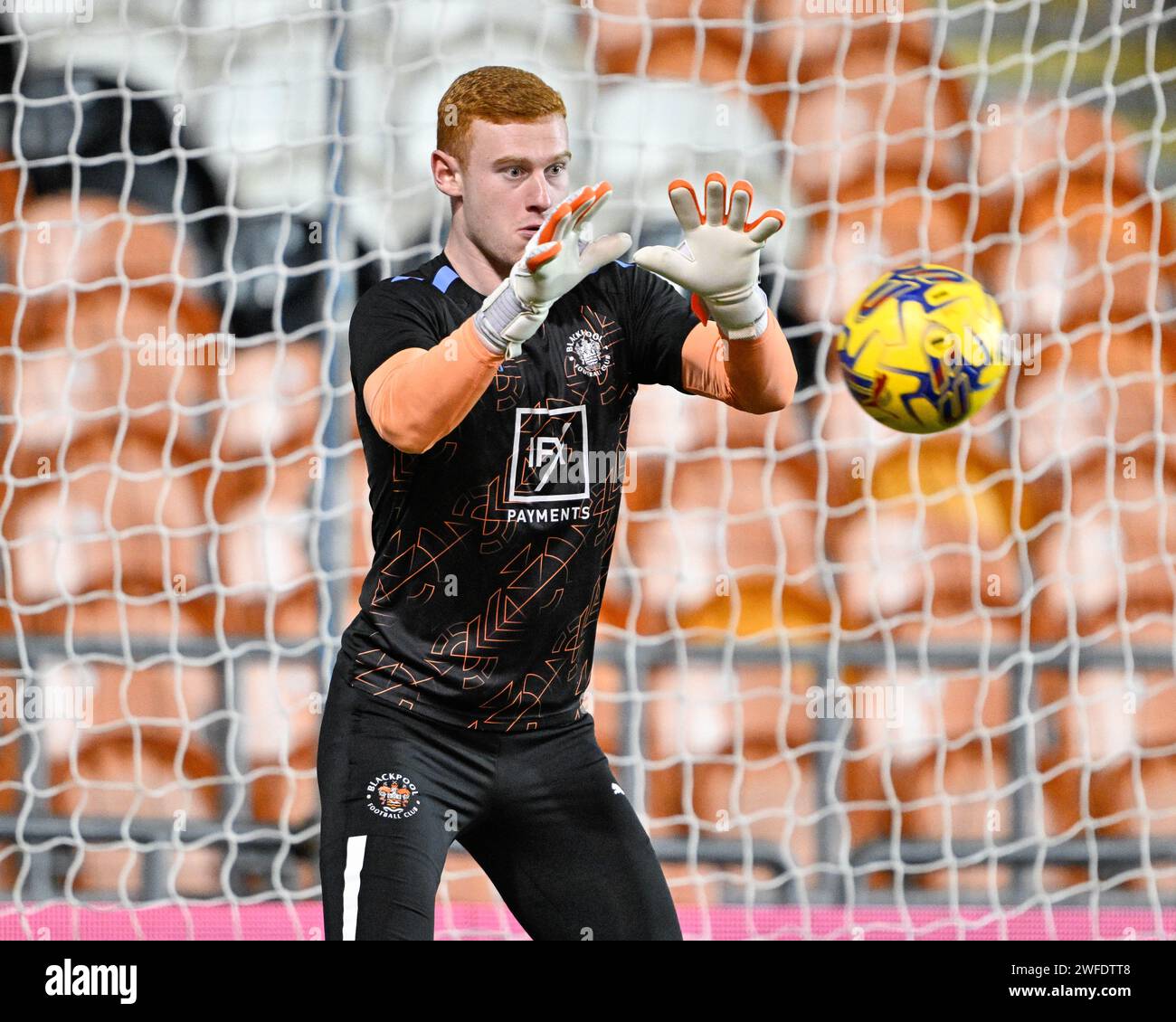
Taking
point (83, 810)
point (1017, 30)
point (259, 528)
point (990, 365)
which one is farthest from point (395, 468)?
point (1017, 30)

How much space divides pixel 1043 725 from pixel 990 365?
265 cm

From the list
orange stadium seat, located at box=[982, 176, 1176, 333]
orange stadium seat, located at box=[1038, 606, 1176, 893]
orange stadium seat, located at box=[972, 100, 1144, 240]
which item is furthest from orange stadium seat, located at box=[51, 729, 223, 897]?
orange stadium seat, located at box=[972, 100, 1144, 240]

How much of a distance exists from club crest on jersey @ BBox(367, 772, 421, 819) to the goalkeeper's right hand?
27.8 inches

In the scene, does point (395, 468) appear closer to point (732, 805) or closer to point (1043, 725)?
point (732, 805)

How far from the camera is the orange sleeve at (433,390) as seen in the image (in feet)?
6.93

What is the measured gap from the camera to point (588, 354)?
8.02ft

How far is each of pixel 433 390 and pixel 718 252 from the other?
0.51 metres

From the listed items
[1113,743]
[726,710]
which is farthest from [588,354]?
[1113,743]

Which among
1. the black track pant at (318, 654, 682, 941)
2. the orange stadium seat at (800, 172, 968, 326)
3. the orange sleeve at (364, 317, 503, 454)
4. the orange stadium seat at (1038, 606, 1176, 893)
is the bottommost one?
the black track pant at (318, 654, 682, 941)

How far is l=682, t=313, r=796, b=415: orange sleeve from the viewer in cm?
236

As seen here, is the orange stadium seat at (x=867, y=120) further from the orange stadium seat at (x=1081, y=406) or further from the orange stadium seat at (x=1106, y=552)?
the orange stadium seat at (x=1106, y=552)

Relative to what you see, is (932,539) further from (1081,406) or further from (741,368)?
(741,368)

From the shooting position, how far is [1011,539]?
15.9 feet

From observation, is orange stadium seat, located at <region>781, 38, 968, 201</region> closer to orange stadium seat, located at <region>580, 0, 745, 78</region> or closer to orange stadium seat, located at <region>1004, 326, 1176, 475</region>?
orange stadium seat, located at <region>580, 0, 745, 78</region>
